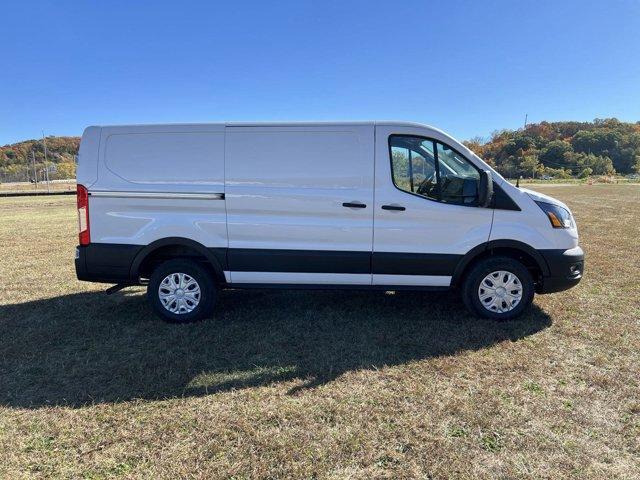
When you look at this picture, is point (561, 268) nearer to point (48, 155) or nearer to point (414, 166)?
point (414, 166)

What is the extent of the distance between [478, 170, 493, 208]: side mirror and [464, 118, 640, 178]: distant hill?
9502 cm

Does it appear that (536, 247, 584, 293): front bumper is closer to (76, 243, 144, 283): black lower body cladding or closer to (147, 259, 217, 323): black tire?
(147, 259, 217, 323): black tire

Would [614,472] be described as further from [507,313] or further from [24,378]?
[24,378]

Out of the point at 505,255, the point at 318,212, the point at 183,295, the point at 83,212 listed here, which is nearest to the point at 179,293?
the point at 183,295

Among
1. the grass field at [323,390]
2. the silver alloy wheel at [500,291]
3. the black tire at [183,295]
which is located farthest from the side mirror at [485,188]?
the black tire at [183,295]

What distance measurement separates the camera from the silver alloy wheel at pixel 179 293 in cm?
483

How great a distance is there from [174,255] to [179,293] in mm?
450

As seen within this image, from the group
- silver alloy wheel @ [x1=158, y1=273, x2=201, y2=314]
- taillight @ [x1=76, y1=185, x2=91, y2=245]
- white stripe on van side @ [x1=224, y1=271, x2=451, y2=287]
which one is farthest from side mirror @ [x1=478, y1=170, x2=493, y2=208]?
taillight @ [x1=76, y1=185, x2=91, y2=245]

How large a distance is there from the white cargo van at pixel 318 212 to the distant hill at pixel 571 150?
311 feet

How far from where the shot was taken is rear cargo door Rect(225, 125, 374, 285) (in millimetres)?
4625

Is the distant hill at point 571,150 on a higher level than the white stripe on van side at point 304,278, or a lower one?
higher

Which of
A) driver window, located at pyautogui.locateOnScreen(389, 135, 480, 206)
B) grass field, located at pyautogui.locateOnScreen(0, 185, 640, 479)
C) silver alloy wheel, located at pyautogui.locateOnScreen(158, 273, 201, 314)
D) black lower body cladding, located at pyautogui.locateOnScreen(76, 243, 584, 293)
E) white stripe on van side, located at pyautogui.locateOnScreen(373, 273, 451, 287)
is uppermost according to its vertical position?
driver window, located at pyautogui.locateOnScreen(389, 135, 480, 206)

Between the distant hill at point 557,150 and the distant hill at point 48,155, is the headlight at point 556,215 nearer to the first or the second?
the distant hill at point 48,155

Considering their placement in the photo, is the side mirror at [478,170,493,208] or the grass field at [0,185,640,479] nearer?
the grass field at [0,185,640,479]
